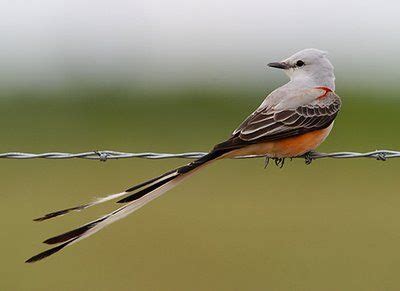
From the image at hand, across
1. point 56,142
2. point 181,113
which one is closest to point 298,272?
point 56,142

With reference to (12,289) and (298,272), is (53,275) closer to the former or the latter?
(12,289)

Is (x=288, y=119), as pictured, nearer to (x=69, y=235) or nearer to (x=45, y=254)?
(x=69, y=235)

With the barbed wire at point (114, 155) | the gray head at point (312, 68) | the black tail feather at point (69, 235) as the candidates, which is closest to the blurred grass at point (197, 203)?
the gray head at point (312, 68)

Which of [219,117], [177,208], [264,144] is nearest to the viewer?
[264,144]

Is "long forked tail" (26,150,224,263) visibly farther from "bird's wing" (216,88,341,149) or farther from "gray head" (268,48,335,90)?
"gray head" (268,48,335,90)

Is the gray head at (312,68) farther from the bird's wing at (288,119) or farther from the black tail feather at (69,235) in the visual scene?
the black tail feather at (69,235)

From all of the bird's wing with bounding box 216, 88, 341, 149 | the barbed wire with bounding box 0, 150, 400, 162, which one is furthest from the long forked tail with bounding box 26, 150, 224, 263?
the bird's wing with bounding box 216, 88, 341, 149

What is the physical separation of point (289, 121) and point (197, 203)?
230 inches

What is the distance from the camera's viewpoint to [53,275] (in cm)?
1028

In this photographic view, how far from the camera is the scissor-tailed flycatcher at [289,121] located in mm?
6784

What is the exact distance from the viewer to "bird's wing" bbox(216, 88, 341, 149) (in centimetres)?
721

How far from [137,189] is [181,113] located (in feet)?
34.0

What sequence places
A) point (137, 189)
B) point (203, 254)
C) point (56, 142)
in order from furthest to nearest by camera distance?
point (56, 142)
point (203, 254)
point (137, 189)

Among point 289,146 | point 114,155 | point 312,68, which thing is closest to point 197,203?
point 312,68
